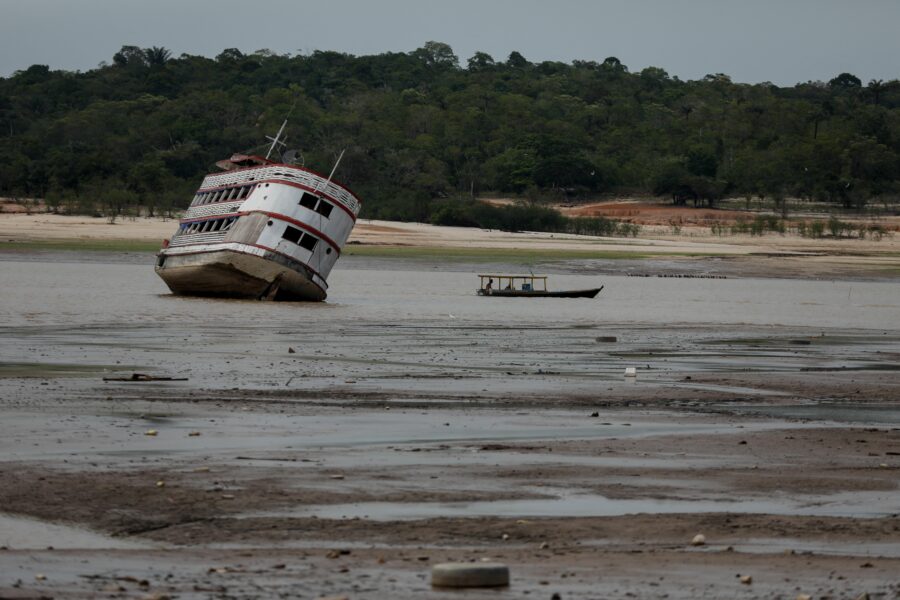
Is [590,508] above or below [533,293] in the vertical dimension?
below

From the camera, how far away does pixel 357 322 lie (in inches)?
1419

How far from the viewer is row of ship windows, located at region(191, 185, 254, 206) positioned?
1699 inches

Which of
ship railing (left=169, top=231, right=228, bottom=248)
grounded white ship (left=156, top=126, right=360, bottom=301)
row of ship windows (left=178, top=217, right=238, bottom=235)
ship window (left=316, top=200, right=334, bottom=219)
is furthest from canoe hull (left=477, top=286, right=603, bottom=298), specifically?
ship railing (left=169, top=231, right=228, bottom=248)

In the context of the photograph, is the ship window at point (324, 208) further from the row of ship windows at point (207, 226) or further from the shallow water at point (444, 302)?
the shallow water at point (444, 302)

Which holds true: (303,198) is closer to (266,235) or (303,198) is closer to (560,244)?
(266,235)

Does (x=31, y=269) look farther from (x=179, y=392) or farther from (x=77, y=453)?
(x=77, y=453)

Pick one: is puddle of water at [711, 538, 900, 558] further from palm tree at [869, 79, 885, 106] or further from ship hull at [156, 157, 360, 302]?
palm tree at [869, 79, 885, 106]

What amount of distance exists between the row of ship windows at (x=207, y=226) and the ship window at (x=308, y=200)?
81.0 inches

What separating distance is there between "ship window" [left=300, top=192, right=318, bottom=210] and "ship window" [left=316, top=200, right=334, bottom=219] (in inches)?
6.8

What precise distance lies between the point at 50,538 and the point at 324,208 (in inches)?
1325

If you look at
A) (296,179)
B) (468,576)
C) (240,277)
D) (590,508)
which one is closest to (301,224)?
(296,179)

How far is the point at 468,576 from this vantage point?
329 inches

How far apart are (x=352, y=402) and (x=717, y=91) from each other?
569 ft

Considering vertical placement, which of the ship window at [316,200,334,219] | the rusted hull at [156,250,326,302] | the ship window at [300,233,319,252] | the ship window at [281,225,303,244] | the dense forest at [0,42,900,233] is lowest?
the rusted hull at [156,250,326,302]
